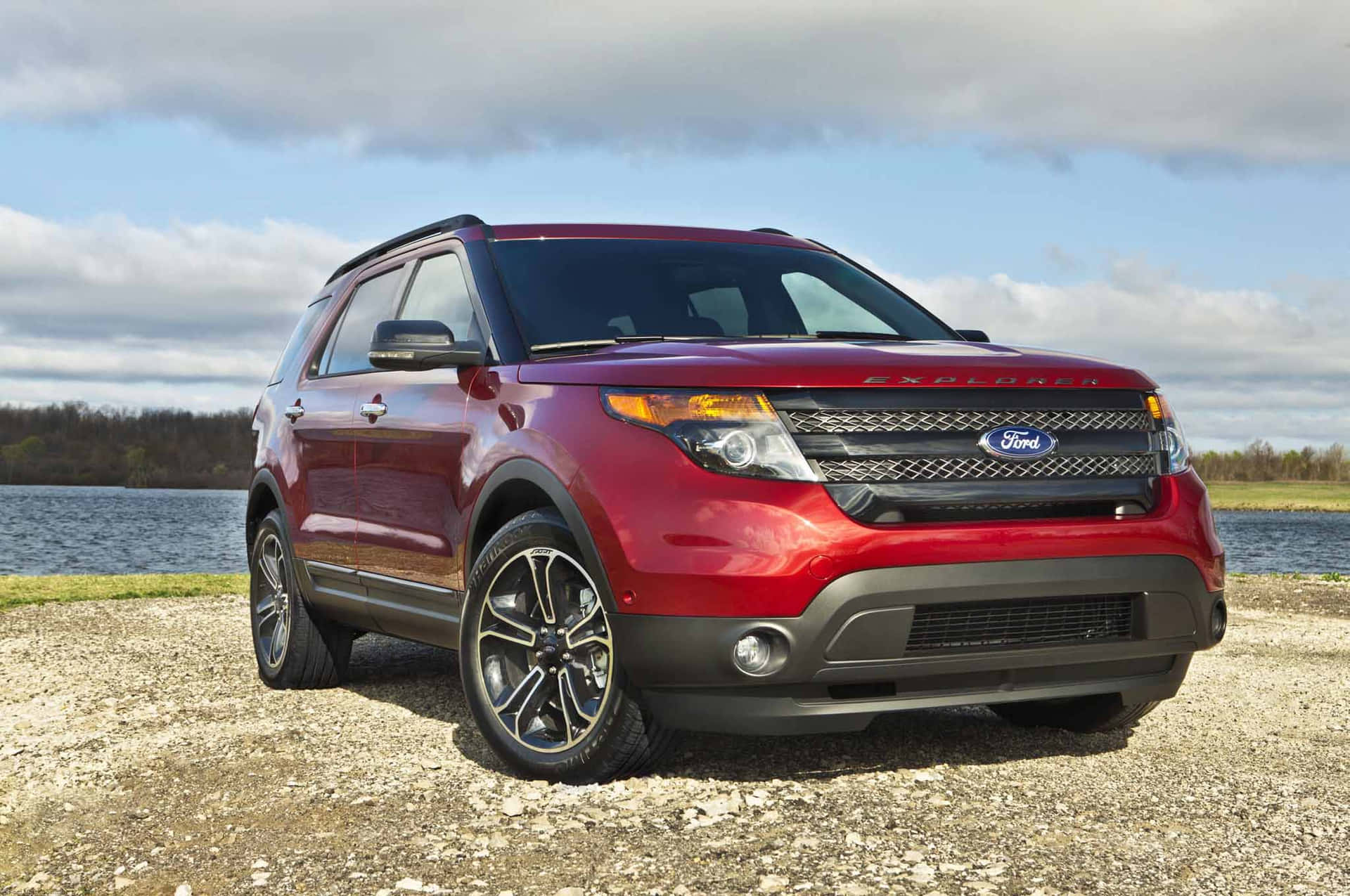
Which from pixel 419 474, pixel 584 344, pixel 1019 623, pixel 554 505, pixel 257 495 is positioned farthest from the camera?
pixel 257 495

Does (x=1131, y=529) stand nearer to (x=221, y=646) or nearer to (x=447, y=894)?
(x=447, y=894)

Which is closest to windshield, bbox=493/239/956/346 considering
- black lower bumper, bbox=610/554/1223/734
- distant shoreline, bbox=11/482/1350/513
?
black lower bumper, bbox=610/554/1223/734

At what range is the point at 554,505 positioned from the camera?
4477mm

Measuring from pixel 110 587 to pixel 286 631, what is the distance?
8302mm

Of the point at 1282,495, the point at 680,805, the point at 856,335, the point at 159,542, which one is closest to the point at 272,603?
the point at 856,335

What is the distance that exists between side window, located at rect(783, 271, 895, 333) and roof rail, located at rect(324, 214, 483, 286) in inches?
53.7

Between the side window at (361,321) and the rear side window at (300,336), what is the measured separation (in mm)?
469

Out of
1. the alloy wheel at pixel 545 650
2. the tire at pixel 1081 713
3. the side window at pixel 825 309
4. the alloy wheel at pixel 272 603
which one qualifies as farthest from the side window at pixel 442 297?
the tire at pixel 1081 713

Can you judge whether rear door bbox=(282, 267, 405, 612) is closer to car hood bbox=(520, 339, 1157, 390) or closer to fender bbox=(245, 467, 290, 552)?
fender bbox=(245, 467, 290, 552)

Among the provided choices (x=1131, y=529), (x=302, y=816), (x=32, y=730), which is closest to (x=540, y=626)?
(x=302, y=816)

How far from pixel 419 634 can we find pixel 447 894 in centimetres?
217

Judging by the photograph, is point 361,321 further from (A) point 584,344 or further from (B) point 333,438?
(A) point 584,344

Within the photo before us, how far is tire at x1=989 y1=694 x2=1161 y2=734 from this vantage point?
4.96 metres

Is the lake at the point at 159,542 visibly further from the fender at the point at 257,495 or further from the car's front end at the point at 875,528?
the car's front end at the point at 875,528
